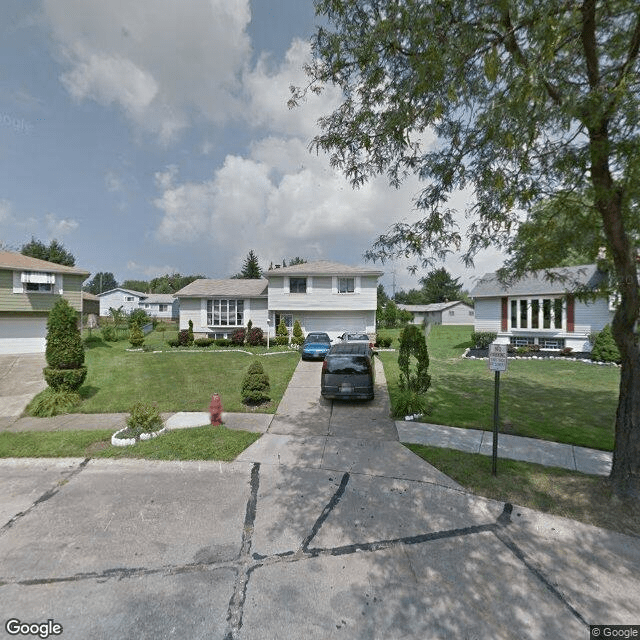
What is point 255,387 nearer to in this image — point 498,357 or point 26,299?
point 498,357

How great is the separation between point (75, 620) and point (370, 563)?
2.80 meters

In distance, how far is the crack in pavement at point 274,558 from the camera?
10.1 feet

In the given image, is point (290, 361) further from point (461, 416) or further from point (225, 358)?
point (461, 416)

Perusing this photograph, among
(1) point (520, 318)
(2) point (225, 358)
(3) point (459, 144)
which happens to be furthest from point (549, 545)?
(1) point (520, 318)

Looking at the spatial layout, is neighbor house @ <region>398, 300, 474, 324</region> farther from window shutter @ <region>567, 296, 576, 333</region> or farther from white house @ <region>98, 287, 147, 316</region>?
white house @ <region>98, 287, 147, 316</region>

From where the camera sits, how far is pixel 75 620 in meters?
2.87

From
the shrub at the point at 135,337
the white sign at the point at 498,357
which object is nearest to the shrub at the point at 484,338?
the white sign at the point at 498,357

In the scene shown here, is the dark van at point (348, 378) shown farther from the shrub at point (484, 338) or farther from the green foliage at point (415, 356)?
the shrub at point (484, 338)

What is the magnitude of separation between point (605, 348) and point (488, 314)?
22.2 feet

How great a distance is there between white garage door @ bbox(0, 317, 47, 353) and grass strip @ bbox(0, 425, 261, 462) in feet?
48.4

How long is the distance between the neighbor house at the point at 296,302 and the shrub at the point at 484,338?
22.5 feet

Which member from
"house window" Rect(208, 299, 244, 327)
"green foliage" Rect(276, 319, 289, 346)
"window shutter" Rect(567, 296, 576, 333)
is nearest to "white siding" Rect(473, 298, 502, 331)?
"window shutter" Rect(567, 296, 576, 333)

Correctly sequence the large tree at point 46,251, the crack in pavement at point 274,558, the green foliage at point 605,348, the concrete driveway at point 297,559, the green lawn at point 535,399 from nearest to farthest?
1. the concrete driveway at point 297,559
2. the crack in pavement at point 274,558
3. the green lawn at point 535,399
4. the green foliage at point 605,348
5. the large tree at point 46,251

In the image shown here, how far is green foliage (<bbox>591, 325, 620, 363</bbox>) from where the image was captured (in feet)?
52.6
